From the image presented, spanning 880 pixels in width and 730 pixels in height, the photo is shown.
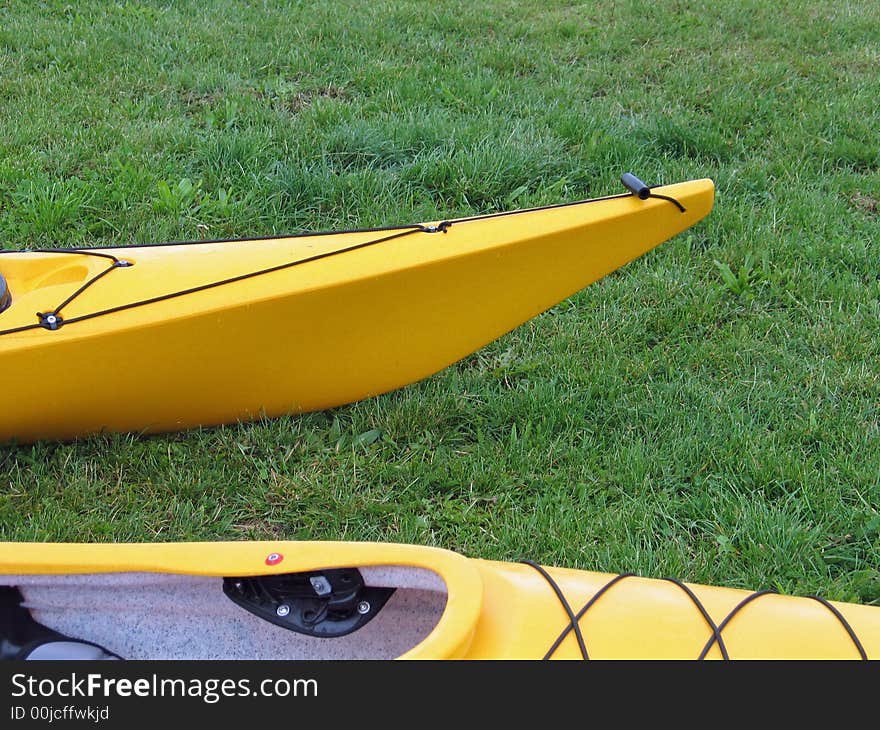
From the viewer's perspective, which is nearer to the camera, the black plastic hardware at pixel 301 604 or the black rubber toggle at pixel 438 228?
the black plastic hardware at pixel 301 604

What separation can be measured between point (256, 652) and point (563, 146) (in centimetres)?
280

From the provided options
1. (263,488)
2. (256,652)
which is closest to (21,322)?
(263,488)

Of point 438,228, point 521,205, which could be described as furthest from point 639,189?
point 521,205

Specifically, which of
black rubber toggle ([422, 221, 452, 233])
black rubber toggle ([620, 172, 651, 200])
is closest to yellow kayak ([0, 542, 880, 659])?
black rubber toggle ([422, 221, 452, 233])

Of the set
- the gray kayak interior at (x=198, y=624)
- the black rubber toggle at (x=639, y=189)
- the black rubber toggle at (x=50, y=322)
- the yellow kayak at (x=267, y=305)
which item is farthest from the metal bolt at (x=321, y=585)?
the black rubber toggle at (x=639, y=189)

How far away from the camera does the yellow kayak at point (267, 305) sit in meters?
2.27

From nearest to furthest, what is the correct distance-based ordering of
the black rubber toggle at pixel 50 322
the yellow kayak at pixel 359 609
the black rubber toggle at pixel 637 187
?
1. the yellow kayak at pixel 359 609
2. the black rubber toggle at pixel 50 322
3. the black rubber toggle at pixel 637 187

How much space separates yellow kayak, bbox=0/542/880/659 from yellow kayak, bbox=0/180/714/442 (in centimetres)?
73

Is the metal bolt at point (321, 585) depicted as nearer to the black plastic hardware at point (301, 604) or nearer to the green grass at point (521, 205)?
the black plastic hardware at point (301, 604)

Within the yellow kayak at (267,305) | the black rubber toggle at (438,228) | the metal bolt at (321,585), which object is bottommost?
the metal bolt at (321,585)

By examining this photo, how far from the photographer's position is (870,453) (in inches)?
97.0

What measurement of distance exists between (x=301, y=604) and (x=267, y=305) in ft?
2.76

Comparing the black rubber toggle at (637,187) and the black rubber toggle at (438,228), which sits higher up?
the black rubber toggle at (637,187)
